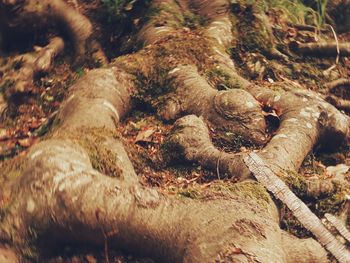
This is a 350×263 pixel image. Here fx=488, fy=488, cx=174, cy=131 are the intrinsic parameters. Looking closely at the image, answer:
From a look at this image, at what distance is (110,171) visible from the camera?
9.84 ft

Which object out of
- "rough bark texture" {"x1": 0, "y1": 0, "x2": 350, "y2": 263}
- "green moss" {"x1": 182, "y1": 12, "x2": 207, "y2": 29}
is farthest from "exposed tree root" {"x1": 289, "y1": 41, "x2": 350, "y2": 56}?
"green moss" {"x1": 182, "y1": 12, "x2": 207, "y2": 29}

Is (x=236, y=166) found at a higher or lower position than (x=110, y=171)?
lower

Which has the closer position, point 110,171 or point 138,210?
point 138,210

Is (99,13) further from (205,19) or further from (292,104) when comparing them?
(292,104)

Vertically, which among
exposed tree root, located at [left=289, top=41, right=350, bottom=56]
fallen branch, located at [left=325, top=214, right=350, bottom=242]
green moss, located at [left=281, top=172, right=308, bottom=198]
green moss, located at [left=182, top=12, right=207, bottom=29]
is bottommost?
exposed tree root, located at [left=289, top=41, right=350, bottom=56]

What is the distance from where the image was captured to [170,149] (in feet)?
11.5

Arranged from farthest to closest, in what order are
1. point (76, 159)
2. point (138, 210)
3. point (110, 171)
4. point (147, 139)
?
point (147, 139)
point (110, 171)
point (76, 159)
point (138, 210)

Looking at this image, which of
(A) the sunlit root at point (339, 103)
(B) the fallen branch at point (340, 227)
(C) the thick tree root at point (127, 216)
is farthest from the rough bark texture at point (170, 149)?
(A) the sunlit root at point (339, 103)

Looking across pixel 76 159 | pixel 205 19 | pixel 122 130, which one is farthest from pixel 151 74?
pixel 76 159

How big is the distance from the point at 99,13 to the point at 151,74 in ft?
4.67

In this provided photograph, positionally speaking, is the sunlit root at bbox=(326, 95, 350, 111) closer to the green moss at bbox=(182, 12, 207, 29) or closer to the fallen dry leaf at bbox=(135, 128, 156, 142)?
the green moss at bbox=(182, 12, 207, 29)

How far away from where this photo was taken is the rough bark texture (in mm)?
2479

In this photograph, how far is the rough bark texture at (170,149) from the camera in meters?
2.48

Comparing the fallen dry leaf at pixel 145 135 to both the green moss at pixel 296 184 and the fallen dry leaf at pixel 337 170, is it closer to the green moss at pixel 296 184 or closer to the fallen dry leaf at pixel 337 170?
the green moss at pixel 296 184
